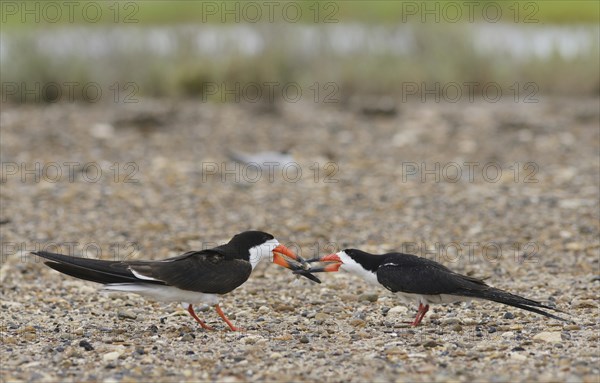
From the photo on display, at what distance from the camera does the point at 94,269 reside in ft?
17.9

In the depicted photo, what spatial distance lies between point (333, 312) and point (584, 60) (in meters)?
9.94

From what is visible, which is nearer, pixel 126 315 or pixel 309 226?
pixel 126 315

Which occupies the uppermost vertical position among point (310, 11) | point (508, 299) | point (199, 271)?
point (310, 11)

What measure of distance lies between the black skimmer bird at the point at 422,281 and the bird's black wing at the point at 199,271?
1.77 feet

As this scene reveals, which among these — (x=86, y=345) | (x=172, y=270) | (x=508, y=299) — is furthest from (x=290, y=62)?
(x=86, y=345)

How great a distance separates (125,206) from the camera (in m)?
9.18

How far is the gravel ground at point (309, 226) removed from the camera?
16.4ft

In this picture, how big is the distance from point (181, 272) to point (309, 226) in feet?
10.1

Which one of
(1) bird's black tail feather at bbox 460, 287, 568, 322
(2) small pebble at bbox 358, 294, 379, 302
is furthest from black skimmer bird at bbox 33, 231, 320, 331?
(1) bird's black tail feather at bbox 460, 287, 568, 322

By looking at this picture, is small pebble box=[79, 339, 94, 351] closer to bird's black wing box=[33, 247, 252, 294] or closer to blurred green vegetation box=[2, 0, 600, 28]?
bird's black wing box=[33, 247, 252, 294]

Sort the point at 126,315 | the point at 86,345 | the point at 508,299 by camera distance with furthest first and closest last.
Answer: the point at 126,315 < the point at 508,299 < the point at 86,345

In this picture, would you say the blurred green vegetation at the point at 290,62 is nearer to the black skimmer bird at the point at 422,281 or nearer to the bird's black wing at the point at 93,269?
the black skimmer bird at the point at 422,281

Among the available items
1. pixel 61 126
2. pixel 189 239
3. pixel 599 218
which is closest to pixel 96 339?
pixel 189 239

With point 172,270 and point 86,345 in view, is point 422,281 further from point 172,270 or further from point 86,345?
point 86,345
